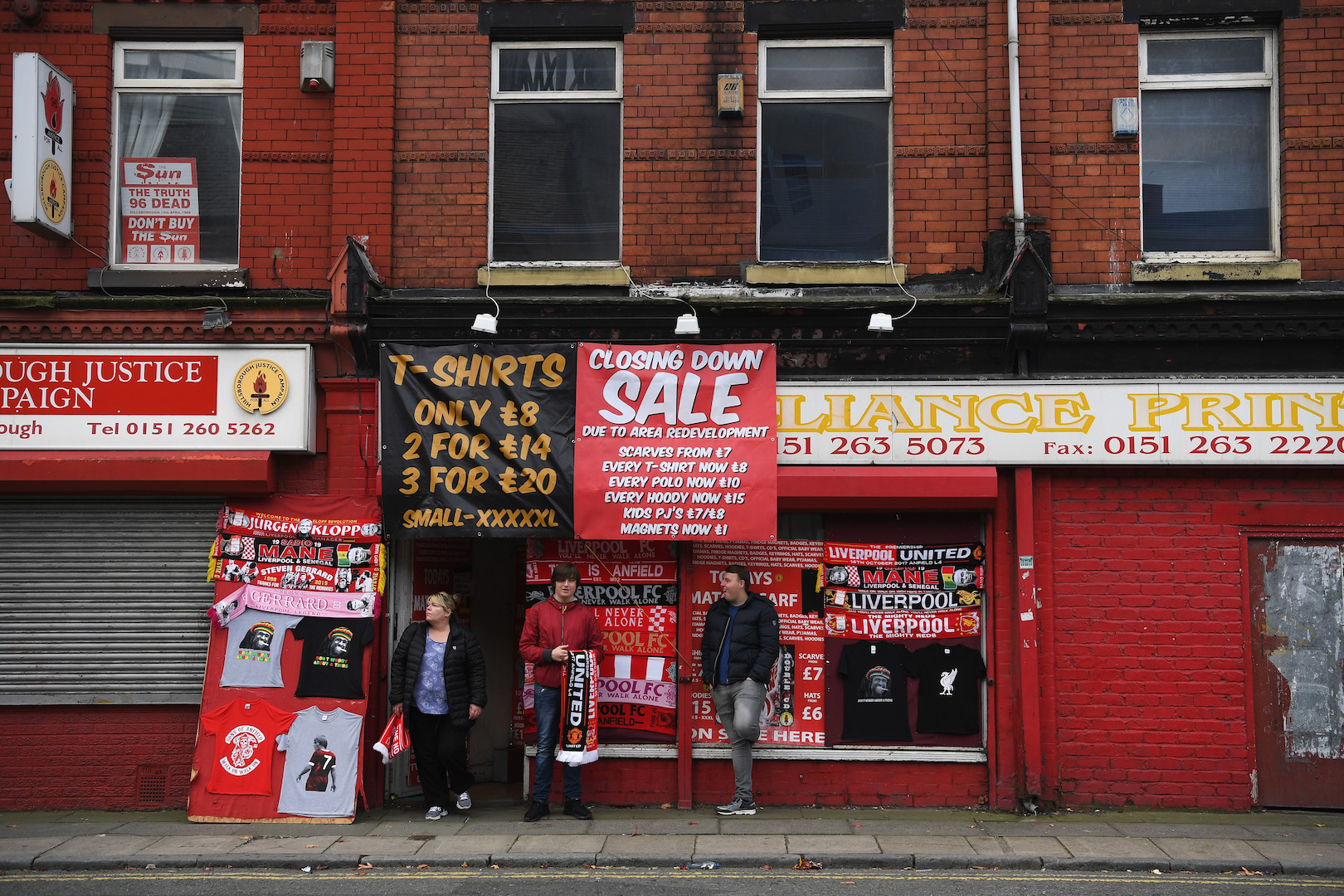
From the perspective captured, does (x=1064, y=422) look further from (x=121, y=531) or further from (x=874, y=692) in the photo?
(x=121, y=531)

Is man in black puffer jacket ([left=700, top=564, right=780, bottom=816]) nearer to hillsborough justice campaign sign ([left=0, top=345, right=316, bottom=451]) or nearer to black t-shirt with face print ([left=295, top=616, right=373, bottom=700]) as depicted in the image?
black t-shirt with face print ([left=295, top=616, right=373, bottom=700])

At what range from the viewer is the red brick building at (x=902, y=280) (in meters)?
8.75

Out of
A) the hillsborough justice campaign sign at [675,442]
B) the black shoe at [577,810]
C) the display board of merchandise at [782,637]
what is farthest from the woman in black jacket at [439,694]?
the display board of merchandise at [782,637]

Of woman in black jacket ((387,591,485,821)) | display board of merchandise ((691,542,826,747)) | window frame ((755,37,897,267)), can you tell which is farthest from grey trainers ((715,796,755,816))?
window frame ((755,37,897,267))

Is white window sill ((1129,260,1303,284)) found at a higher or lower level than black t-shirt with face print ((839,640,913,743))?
higher

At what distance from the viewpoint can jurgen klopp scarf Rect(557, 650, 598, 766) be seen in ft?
27.9

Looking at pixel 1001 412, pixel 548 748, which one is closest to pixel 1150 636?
pixel 1001 412

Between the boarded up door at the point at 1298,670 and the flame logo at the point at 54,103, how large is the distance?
11.1 meters

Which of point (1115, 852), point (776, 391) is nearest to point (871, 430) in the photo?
point (776, 391)

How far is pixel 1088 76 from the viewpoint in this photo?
9258mm

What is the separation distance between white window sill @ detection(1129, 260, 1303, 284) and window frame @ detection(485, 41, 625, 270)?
4707mm

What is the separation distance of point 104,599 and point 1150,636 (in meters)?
9.18

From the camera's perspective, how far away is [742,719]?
27.5ft

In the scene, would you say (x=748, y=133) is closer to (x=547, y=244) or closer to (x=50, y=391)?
(x=547, y=244)
